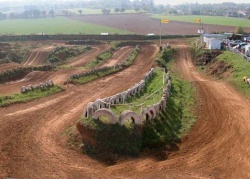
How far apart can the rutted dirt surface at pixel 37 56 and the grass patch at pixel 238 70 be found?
90.8 feet

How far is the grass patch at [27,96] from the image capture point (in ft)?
97.8

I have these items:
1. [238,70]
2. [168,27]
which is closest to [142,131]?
[238,70]

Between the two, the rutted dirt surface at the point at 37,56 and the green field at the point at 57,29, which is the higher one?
the green field at the point at 57,29

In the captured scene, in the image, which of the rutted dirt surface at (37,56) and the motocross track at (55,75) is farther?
the rutted dirt surface at (37,56)

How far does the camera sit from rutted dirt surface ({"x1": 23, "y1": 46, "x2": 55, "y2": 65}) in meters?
56.1

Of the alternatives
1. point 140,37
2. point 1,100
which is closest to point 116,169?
point 1,100

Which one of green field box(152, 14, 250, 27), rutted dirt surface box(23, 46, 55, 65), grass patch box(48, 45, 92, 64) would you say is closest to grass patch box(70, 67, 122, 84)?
grass patch box(48, 45, 92, 64)

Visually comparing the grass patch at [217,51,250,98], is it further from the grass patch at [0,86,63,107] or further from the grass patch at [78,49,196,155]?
the grass patch at [0,86,63,107]

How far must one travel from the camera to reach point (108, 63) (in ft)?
170

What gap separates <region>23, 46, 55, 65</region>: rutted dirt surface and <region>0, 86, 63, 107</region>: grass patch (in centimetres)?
2259

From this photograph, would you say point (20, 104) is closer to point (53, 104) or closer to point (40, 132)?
point (53, 104)

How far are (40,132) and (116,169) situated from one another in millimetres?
6511

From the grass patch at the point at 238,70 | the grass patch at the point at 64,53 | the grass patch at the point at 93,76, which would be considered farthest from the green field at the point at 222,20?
the grass patch at the point at 93,76

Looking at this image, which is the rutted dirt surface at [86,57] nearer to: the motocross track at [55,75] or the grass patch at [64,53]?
the motocross track at [55,75]
